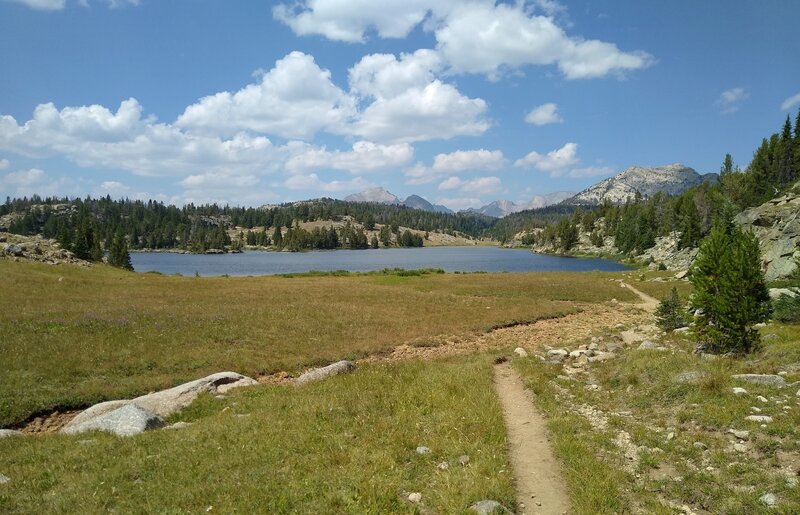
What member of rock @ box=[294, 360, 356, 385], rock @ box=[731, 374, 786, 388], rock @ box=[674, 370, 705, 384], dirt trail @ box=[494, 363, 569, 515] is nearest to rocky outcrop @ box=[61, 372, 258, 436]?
rock @ box=[294, 360, 356, 385]

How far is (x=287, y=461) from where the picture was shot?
1059cm

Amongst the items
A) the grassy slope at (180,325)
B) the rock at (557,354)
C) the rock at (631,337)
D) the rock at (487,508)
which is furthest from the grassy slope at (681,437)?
the grassy slope at (180,325)

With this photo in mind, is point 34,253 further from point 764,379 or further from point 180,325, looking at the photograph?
point 764,379

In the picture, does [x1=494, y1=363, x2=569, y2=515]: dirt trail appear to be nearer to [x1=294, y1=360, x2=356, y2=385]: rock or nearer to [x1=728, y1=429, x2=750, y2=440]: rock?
[x1=728, y1=429, x2=750, y2=440]: rock

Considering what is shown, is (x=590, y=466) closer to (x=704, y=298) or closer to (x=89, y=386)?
(x=704, y=298)

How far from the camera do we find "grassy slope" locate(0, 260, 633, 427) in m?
20.0

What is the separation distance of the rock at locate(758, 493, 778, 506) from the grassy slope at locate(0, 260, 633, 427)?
66.2 feet

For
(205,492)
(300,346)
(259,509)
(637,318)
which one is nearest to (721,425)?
(259,509)

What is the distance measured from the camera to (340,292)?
50.2 m

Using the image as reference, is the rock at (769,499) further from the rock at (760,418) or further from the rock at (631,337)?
the rock at (631,337)

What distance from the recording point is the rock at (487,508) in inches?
320

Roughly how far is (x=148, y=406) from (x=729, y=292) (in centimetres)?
2290

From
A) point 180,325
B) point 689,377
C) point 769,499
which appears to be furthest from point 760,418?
point 180,325

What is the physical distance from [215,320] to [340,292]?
781 inches
